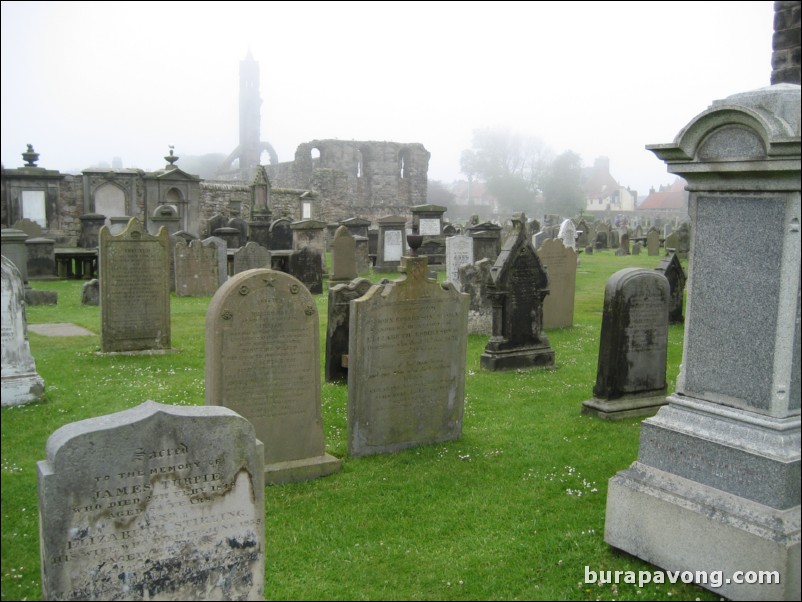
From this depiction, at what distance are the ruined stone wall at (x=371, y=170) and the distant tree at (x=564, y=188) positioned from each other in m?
15.7

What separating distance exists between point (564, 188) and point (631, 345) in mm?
55837

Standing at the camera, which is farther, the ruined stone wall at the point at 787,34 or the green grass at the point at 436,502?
the ruined stone wall at the point at 787,34

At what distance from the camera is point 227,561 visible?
3.42m

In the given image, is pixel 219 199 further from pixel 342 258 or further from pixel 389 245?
pixel 342 258

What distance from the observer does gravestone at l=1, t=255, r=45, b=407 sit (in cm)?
679

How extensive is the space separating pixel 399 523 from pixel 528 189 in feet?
216

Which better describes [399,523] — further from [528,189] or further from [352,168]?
[528,189]

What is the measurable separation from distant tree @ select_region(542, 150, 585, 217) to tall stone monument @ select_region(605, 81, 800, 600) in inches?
2262

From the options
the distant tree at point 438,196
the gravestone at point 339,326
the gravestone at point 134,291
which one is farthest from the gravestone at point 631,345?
the distant tree at point 438,196

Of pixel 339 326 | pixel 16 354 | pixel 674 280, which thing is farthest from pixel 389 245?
pixel 16 354

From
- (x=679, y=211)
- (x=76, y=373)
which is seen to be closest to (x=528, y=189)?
(x=679, y=211)

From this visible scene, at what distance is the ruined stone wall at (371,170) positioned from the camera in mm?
47719

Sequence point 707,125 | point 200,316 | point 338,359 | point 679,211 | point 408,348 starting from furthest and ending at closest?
point 679,211 → point 200,316 → point 338,359 → point 408,348 → point 707,125

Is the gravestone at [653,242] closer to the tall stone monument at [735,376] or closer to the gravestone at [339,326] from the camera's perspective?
the gravestone at [339,326]
